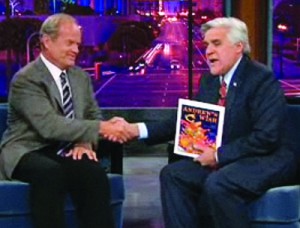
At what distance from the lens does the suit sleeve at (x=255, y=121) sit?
4.18 meters

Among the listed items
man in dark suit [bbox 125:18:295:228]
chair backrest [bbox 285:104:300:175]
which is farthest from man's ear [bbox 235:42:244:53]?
chair backrest [bbox 285:104:300:175]

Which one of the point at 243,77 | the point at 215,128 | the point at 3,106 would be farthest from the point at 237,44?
the point at 3,106

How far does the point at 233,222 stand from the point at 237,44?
90cm

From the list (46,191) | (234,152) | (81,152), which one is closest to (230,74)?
(234,152)

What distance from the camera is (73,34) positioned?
14.6ft

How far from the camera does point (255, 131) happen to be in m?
4.20

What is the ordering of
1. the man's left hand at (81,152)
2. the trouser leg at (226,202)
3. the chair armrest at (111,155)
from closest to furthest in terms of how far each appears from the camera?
the trouser leg at (226,202) → the man's left hand at (81,152) → the chair armrest at (111,155)

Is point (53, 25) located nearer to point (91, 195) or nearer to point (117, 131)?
point (117, 131)

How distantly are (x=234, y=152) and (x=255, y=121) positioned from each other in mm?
187

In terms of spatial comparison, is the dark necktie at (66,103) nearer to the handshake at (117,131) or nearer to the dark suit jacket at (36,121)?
the dark suit jacket at (36,121)

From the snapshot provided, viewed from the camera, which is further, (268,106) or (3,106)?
(3,106)

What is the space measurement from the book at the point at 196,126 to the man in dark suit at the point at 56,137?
0.34 m

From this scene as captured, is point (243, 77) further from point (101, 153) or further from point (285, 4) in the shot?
point (285, 4)

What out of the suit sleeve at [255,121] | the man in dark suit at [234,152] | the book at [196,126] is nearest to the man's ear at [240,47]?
the man in dark suit at [234,152]
